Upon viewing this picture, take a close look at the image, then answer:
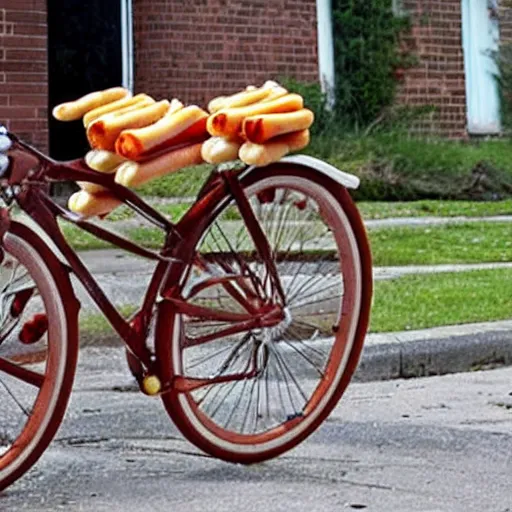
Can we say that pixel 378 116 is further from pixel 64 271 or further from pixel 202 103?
pixel 64 271

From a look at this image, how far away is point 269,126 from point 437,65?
13.7 m

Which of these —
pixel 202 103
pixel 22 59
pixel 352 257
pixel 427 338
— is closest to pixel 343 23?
pixel 202 103

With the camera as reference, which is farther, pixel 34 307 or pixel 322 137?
pixel 322 137

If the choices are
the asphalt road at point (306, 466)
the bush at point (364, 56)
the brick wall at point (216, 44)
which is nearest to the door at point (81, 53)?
the brick wall at point (216, 44)

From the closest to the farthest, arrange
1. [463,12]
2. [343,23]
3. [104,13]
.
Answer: [104,13]
[343,23]
[463,12]

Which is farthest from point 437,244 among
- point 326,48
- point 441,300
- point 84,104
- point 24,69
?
point 84,104

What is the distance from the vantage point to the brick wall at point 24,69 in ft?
44.1

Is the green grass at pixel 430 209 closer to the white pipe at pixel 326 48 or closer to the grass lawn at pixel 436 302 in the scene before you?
the white pipe at pixel 326 48

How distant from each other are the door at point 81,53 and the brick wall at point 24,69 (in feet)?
4.45

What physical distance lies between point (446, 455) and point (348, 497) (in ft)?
2.18

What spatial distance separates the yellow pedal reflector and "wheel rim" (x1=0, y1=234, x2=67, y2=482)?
304mm

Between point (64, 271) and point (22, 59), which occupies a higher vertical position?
point (22, 59)

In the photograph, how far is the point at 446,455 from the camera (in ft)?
15.5

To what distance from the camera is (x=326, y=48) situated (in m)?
16.7
